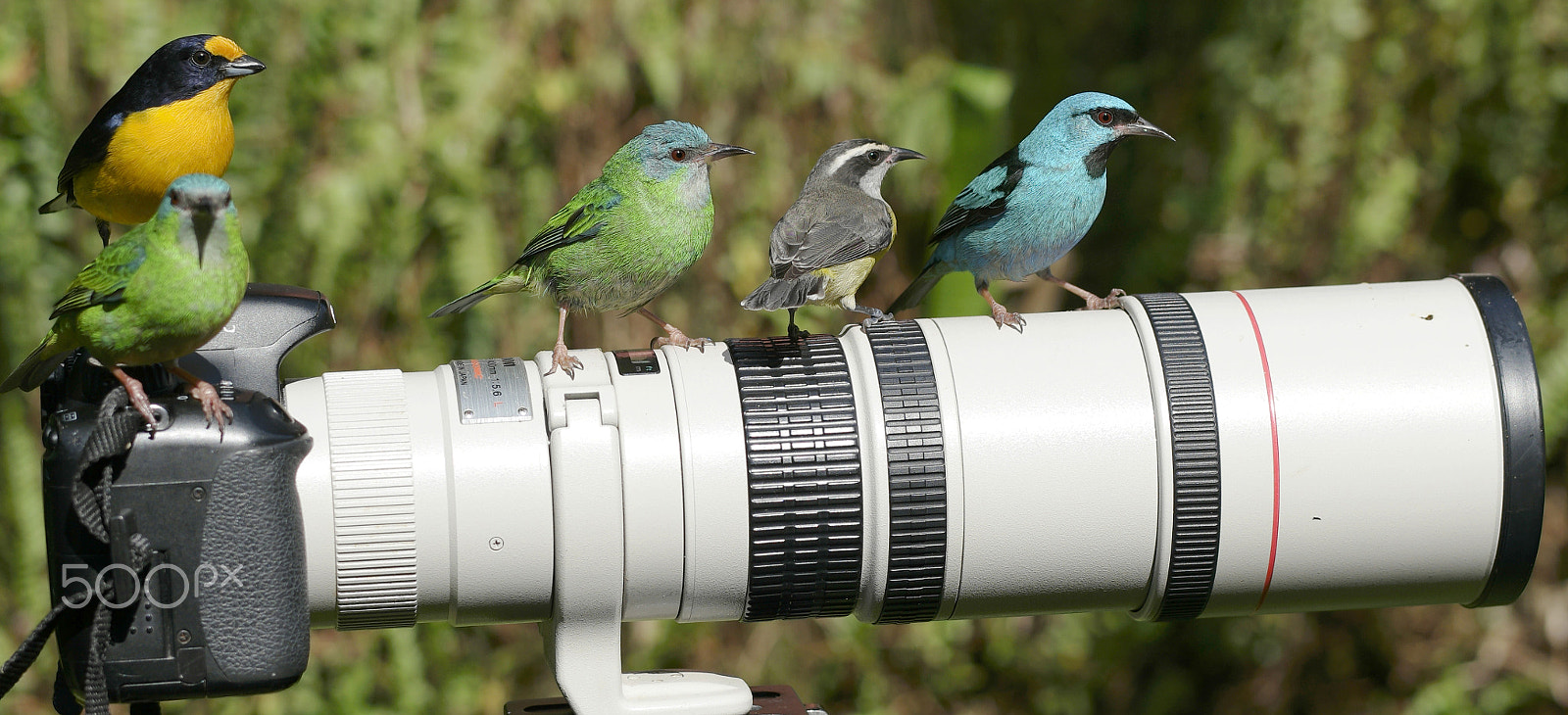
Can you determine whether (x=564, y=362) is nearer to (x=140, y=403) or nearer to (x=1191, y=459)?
(x=140, y=403)

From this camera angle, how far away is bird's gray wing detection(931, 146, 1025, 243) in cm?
217

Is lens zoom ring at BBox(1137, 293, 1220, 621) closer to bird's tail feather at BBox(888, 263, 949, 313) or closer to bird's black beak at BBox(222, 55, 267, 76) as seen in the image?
bird's tail feather at BBox(888, 263, 949, 313)

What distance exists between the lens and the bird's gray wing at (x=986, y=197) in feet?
7.13

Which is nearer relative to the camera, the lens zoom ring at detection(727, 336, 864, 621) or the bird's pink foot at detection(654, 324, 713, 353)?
the lens zoom ring at detection(727, 336, 864, 621)

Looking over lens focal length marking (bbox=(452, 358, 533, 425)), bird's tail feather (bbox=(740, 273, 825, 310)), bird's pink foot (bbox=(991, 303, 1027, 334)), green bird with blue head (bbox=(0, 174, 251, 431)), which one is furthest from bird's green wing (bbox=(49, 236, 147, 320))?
bird's pink foot (bbox=(991, 303, 1027, 334))

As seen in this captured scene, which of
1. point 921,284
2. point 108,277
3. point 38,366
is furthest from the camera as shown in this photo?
point 921,284

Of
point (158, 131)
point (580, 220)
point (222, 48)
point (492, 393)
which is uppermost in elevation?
point (222, 48)

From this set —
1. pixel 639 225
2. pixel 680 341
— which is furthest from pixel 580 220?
pixel 680 341

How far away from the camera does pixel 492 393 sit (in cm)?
176

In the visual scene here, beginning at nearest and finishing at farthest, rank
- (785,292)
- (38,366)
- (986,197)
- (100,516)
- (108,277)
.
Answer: (100,516)
(108,277)
(38,366)
(785,292)
(986,197)

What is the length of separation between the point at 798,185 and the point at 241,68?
2.02 metres

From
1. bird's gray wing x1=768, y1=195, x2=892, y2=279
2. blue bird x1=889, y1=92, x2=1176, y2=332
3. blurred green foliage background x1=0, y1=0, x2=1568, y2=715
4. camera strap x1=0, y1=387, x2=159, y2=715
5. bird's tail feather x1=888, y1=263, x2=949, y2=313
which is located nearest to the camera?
camera strap x1=0, y1=387, x2=159, y2=715

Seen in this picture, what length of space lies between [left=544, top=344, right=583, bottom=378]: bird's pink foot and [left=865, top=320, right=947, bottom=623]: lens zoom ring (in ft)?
1.42

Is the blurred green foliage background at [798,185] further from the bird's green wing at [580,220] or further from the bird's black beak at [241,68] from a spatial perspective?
the bird's black beak at [241,68]
